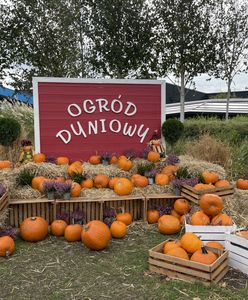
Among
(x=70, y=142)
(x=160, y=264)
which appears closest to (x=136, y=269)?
(x=160, y=264)

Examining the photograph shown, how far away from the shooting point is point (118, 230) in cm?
473

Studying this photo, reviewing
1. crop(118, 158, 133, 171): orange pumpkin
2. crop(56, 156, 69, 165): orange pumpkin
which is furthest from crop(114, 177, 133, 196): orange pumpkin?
crop(56, 156, 69, 165): orange pumpkin

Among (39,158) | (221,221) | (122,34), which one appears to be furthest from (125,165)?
(122,34)

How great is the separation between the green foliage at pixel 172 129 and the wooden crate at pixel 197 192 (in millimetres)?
1446

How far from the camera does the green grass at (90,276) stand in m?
→ 3.33

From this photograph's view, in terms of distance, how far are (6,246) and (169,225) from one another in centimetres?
196

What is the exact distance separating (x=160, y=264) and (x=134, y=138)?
328cm

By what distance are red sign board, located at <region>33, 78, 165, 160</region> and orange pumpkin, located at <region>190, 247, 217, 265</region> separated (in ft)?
10.7

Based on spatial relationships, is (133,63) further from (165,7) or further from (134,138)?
(134,138)

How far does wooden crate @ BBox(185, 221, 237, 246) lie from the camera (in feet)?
13.5

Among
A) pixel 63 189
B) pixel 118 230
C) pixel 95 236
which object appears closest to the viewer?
pixel 95 236

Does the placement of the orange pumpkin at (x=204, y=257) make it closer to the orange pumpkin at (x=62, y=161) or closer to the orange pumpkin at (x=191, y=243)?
the orange pumpkin at (x=191, y=243)

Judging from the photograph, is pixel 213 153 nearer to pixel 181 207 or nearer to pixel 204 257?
pixel 181 207

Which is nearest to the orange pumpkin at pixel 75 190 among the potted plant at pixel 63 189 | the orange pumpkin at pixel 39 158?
the potted plant at pixel 63 189
